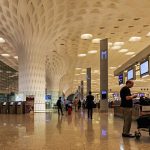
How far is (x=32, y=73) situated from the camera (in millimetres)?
27453

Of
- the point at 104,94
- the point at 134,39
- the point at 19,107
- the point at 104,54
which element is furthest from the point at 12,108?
the point at 134,39

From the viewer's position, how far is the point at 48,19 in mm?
22547

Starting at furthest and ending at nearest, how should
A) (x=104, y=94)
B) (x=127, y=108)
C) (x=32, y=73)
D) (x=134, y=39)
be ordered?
(x=134, y=39)
(x=104, y=94)
(x=32, y=73)
(x=127, y=108)

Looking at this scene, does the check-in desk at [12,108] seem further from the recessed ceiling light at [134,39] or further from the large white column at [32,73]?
the recessed ceiling light at [134,39]

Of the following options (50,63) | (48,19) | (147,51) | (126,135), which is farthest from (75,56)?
(126,135)

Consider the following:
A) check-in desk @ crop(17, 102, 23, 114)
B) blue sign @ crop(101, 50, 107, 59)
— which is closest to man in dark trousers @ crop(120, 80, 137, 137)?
check-in desk @ crop(17, 102, 23, 114)

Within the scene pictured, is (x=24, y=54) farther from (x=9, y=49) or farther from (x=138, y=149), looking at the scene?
(x=138, y=149)

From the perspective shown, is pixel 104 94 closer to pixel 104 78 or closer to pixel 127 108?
pixel 104 78

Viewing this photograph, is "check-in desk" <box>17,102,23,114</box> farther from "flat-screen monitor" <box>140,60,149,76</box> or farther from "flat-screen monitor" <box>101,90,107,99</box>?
"flat-screen monitor" <box>140,60,149,76</box>

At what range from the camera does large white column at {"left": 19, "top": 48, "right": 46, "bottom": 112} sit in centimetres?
2700

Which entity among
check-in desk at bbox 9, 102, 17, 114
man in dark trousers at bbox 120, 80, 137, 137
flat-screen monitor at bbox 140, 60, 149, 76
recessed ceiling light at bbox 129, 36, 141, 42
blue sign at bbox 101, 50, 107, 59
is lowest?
check-in desk at bbox 9, 102, 17, 114

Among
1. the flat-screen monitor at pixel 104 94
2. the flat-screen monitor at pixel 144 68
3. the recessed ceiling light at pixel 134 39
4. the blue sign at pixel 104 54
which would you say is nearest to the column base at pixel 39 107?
the flat-screen monitor at pixel 104 94

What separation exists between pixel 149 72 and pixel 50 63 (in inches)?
1193

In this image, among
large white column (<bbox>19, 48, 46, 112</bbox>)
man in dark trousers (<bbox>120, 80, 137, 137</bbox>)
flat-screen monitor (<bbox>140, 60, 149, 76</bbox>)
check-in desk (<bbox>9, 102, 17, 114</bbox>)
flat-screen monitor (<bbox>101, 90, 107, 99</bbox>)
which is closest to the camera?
man in dark trousers (<bbox>120, 80, 137, 137</bbox>)
